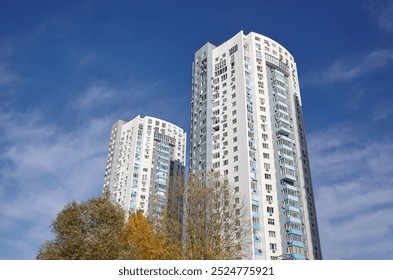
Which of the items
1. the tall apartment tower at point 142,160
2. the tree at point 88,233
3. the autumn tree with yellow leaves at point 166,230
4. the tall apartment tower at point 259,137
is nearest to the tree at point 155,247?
the autumn tree with yellow leaves at point 166,230

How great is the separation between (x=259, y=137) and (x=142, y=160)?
46.2 m

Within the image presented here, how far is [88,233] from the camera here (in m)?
29.3

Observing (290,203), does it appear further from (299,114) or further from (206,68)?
(206,68)

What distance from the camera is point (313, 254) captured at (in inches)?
2616

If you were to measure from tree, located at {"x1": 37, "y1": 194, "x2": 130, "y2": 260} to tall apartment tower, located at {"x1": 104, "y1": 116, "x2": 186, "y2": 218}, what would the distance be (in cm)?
7036

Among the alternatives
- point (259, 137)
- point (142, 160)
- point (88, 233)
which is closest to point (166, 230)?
point (88, 233)

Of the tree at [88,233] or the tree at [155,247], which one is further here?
the tree at [88,233]

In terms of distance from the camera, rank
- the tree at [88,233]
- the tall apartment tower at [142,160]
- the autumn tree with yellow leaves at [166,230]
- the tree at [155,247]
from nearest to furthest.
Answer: the tree at [155,247]
the autumn tree with yellow leaves at [166,230]
the tree at [88,233]
the tall apartment tower at [142,160]

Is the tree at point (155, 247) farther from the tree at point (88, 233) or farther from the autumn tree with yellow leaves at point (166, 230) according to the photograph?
the tree at point (88, 233)

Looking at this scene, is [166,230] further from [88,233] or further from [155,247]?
[88,233]

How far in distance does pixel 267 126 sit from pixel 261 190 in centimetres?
1423

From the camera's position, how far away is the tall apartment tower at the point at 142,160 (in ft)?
340

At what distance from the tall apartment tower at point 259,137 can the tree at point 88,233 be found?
106 feet

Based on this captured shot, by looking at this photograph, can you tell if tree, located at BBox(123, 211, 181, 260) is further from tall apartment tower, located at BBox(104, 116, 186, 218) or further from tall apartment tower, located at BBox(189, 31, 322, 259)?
tall apartment tower, located at BBox(104, 116, 186, 218)
